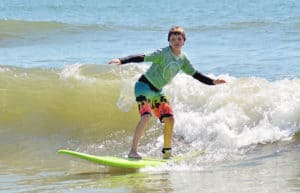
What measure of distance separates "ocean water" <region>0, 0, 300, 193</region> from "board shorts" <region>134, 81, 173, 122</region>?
0.58m

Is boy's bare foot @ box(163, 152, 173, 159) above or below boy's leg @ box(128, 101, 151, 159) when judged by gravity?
below

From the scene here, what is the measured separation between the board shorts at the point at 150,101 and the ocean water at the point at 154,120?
22.9 inches

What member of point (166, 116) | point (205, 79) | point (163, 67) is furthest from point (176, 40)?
point (166, 116)

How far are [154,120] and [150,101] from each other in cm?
186

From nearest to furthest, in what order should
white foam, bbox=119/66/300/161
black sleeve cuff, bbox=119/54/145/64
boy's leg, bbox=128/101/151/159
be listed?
black sleeve cuff, bbox=119/54/145/64
boy's leg, bbox=128/101/151/159
white foam, bbox=119/66/300/161

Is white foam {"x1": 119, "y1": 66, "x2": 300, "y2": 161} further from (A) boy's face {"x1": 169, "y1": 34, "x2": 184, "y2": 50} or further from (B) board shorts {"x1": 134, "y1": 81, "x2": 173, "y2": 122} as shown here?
(A) boy's face {"x1": 169, "y1": 34, "x2": 184, "y2": 50}

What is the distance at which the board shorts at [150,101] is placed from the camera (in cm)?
690

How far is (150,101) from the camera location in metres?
6.99

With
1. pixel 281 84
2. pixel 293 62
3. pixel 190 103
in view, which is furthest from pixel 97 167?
pixel 293 62

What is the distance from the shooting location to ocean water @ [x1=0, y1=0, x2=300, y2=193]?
19.5ft

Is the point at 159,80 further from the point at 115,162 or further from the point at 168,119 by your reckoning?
the point at 115,162

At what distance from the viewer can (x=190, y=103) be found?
9.13m

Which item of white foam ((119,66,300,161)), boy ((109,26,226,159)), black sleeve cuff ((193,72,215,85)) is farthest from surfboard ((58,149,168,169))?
black sleeve cuff ((193,72,215,85))

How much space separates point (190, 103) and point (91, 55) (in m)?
6.67
